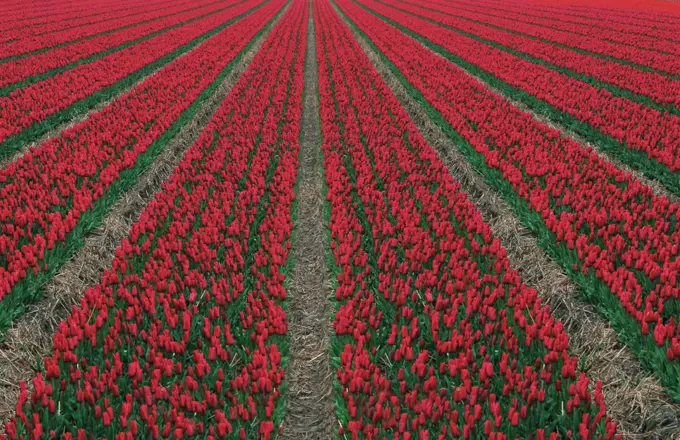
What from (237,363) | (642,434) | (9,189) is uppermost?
(9,189)

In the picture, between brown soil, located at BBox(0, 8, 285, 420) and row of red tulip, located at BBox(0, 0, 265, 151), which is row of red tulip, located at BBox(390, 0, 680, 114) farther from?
row of red tulip, located at BBox(0, 0, 265, 151)

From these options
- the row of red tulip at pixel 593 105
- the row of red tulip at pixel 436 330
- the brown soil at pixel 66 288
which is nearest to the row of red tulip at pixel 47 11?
the brown soil at pixel 66 288

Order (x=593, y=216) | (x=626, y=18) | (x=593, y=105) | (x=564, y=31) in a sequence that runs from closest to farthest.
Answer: (x=593, y=216), (x=593, y=105), (x=564, y=31), (x=626, y=18)

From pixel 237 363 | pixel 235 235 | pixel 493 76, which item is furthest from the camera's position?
pixel 493 76

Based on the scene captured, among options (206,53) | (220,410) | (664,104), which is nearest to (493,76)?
(664,104)

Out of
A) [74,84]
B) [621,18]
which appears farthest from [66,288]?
[621,18]

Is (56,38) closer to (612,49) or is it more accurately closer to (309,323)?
(309,323)

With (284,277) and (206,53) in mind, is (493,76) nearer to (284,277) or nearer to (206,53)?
(206,53)
